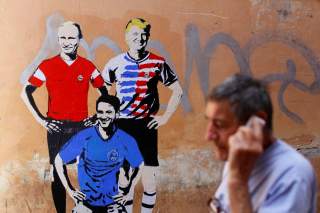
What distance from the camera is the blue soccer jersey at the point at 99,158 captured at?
15.9 feet

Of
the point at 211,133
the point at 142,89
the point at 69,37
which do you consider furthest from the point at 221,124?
the point at 69,37

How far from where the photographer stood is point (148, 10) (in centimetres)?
482

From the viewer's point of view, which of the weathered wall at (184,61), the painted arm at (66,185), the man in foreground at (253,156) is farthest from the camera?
the painted arm at (66,185)

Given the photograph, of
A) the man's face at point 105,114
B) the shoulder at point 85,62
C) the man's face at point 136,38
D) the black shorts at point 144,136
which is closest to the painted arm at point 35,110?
the man's face at point 105,114

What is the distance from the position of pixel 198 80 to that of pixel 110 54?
36.0 inches

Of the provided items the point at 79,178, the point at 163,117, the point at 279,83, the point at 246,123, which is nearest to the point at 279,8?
the point at 279,83

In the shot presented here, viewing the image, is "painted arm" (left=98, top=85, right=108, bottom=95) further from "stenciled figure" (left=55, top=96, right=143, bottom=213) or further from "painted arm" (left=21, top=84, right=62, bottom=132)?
"painted arm" (left=21, top=84, right=62, bottom=132)

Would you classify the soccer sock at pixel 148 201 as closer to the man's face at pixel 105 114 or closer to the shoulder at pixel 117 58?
the man's face at pixel 105 114

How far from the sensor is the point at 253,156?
1862 millimetres

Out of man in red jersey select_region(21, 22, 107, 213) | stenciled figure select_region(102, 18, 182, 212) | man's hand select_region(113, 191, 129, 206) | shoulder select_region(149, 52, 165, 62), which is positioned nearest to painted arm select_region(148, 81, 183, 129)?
stenciled figure select_region(102, 18, 182, 212)

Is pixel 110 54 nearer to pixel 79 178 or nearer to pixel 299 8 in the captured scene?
pixel 79 178

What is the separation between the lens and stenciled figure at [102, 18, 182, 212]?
15.9ft

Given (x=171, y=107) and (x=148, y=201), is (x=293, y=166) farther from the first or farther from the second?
(x=148, y=201)

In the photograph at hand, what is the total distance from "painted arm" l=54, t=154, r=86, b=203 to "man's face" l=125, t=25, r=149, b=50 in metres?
1.29
